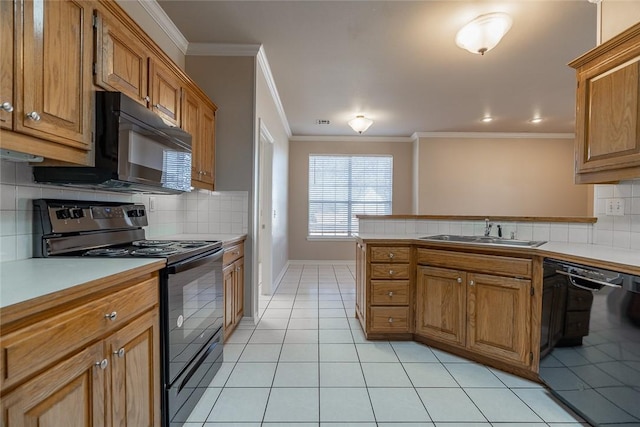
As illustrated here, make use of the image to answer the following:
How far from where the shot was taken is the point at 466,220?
Result: 279 cm

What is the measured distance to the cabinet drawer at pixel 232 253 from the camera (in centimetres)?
234

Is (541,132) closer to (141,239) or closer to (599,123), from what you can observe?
(599,123)

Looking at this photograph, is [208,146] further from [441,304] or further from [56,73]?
[441,304]

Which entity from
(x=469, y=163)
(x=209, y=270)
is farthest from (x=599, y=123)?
(x=469, y=163)

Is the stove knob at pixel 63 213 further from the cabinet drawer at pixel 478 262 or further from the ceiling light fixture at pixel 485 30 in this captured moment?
the ceiling light fixture at pixel 485 30

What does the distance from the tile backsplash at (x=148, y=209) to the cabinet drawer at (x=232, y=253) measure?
217 mm

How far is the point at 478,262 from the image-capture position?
212 centimetres

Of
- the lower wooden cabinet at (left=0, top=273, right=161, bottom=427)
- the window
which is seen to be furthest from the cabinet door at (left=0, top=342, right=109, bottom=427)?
the window

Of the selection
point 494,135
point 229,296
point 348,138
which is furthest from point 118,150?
point 494,135

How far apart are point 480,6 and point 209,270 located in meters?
2.71

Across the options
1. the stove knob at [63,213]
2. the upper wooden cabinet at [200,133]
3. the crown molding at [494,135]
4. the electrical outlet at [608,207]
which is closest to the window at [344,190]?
the crown molding at [494,135]

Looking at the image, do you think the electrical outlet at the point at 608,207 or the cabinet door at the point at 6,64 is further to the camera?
the electrical outlet at the point at 608,207

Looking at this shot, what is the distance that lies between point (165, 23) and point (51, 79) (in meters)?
1.66

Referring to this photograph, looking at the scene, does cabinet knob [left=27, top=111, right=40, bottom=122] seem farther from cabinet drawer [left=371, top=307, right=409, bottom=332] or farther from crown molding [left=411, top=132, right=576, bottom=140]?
crown molding [left=411, top=132, right=576, bottom=140]
